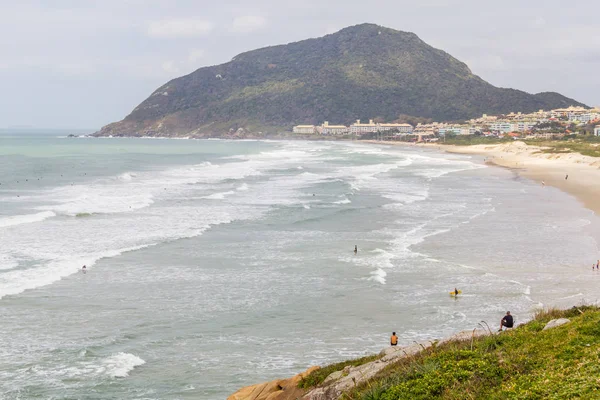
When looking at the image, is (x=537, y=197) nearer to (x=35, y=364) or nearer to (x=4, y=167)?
(x=35, y=364)

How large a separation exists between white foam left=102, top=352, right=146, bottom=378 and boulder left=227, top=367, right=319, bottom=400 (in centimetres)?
541

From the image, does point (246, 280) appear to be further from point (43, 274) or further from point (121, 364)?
point (121, 364)

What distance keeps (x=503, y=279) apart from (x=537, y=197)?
102ft

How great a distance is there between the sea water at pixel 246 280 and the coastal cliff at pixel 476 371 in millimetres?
4864

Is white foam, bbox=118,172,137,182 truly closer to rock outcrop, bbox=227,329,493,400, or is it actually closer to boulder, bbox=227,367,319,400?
boulder, bbox=227,367,319,400

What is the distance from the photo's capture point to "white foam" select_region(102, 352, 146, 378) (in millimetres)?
18484

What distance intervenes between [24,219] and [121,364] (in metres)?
28.4

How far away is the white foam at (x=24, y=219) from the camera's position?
4191 centimetres

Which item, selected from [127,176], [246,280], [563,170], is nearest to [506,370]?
[246,280]

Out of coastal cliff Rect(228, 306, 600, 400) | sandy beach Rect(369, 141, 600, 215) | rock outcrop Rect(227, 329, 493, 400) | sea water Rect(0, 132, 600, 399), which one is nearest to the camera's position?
coastal cliff Rect(228, 306, 600, 400)

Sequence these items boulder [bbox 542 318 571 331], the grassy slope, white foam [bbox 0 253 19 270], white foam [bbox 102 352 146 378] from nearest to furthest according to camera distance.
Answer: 1. the grassy slope
2. boulder [bbox 542 318 571 331]
3. white foam [bbox 102 352 146 378]
4. white foam [bbox 0 253 19 270]

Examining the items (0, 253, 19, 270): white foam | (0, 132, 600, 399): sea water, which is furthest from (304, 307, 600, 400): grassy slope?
(0, 253, 19, 270): white foam

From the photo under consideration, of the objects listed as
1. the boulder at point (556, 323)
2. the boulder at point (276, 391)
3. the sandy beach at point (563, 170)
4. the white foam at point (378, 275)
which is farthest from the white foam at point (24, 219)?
the sandy beach at point (563, 170)

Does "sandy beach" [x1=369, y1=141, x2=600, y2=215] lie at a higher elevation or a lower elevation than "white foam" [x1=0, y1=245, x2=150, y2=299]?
higher
